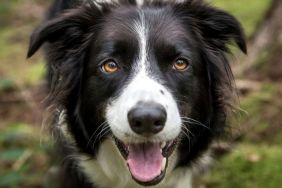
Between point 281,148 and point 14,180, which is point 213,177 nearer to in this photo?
point 281,148

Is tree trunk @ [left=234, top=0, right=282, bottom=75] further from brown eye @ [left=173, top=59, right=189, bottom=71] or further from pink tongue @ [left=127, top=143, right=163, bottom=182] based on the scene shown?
pink tongue @ [left=127, top=143, right=163, bottom=182]

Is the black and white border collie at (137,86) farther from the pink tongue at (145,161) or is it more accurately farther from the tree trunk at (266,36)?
the tree trunk at (266,36)

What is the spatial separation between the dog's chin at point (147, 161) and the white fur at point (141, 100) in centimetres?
14

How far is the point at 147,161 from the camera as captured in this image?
3777mm

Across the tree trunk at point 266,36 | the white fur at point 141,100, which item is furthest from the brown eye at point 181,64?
the tree trunk at point 266,36

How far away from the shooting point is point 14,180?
526cm

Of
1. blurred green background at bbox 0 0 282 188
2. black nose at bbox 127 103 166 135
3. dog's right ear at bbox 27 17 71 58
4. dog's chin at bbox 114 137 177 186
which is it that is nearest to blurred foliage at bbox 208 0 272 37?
blurred green background at bbox 0 0 282 188

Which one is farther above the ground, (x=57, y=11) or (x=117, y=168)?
(x=57, y=11)

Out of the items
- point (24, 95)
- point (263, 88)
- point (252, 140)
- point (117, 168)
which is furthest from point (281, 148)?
point (24, 95)

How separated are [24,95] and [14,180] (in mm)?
2577

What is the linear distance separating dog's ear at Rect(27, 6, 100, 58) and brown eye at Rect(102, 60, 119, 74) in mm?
454

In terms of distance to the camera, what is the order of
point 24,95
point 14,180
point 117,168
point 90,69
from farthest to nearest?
1. point 24,95
2. point 14,180
3. point 117,168
4. point 90,69

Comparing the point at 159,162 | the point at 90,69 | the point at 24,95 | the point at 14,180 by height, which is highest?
the point at 90,69

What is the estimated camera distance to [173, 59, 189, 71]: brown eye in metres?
3.89
